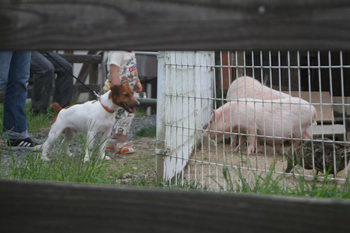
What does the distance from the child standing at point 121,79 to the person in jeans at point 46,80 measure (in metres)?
1.19

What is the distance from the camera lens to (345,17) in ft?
3.07

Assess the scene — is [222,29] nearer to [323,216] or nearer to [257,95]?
[323,216]

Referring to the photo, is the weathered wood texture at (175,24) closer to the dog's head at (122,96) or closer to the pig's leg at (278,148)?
the dog's head at (122,96)

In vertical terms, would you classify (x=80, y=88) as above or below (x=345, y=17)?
above

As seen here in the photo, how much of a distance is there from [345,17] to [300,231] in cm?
49

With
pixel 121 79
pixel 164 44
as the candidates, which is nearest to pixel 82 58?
pixel 121 79

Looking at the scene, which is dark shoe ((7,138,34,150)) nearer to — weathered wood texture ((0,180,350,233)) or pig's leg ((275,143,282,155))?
pig's leg ((275,143,282,155))

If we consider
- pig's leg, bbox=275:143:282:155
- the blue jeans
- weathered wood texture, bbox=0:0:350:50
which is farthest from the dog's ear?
weathered wood texture, bbox=0:0:350:50

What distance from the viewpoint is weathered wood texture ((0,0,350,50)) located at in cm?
95

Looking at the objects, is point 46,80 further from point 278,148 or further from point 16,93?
point 278,148

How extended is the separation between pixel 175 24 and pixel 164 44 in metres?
0.05

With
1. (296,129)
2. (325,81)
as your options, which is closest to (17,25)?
(296,129)

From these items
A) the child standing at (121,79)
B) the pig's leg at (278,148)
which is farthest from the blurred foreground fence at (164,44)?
the pig's leg at (278,148)

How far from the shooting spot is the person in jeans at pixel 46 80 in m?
6.06
